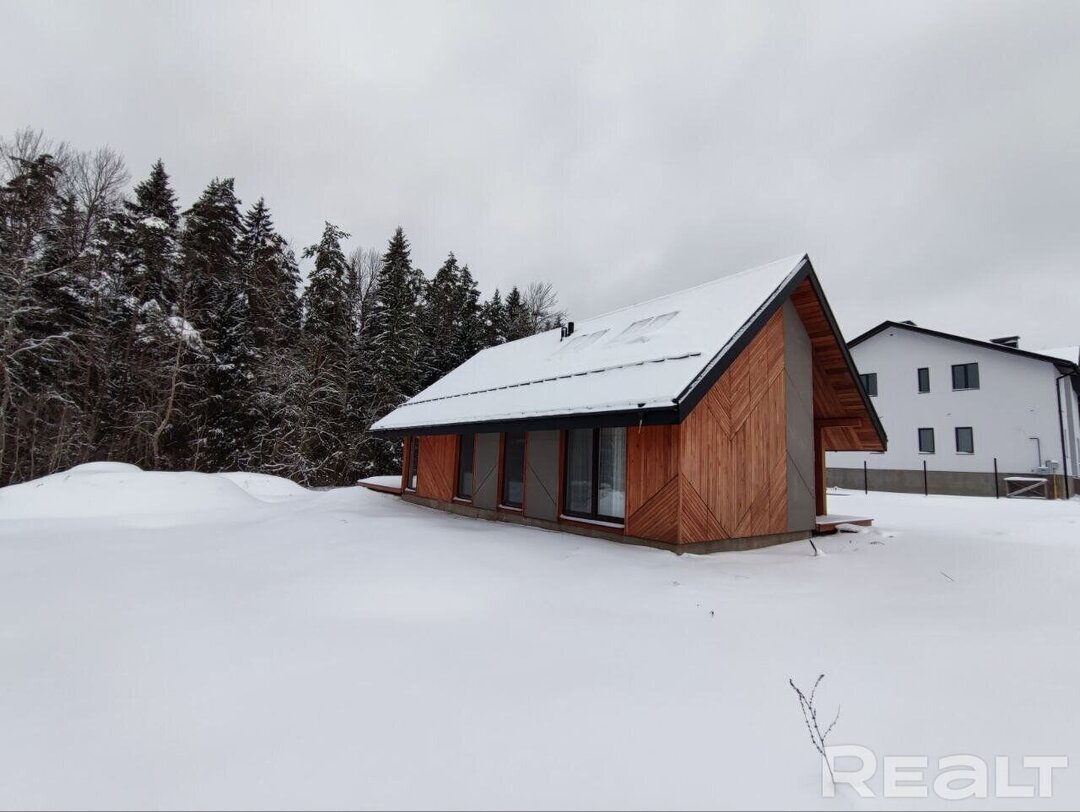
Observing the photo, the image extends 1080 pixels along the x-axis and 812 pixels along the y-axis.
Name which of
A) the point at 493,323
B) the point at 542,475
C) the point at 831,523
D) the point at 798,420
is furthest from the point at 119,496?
the point at 493,323

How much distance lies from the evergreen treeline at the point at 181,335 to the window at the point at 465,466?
34.4 ft

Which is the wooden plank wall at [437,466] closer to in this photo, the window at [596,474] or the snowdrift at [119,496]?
the snowdrift at [119,496]

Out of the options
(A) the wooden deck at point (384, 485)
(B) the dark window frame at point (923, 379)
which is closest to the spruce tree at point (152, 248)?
(A) the wooden deck at point (384, 485)

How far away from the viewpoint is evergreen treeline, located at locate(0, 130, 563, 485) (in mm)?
15797

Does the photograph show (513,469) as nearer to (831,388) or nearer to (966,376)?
(831,388)

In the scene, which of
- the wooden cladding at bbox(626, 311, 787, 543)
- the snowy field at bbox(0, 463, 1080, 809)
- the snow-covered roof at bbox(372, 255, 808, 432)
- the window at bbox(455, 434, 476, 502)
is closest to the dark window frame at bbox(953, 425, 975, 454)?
the snowy field at bbox(0, 463, 1080, 809)

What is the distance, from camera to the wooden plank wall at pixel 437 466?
38.1 feet

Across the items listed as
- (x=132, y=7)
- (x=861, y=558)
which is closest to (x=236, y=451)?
(x=132, y=7)

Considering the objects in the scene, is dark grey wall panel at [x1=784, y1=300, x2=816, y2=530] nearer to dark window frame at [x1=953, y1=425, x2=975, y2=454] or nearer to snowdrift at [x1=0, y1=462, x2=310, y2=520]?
snowdrift at [x1=0, y1=462, x2=310, y2=520]

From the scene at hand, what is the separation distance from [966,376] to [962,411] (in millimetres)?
1391

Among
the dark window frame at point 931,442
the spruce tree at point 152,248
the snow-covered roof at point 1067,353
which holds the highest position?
the spruce tree at point 152,248

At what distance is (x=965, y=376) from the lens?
19688 millimetres

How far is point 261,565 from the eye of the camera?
540 centimetres

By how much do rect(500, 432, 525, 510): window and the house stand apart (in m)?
0.03
